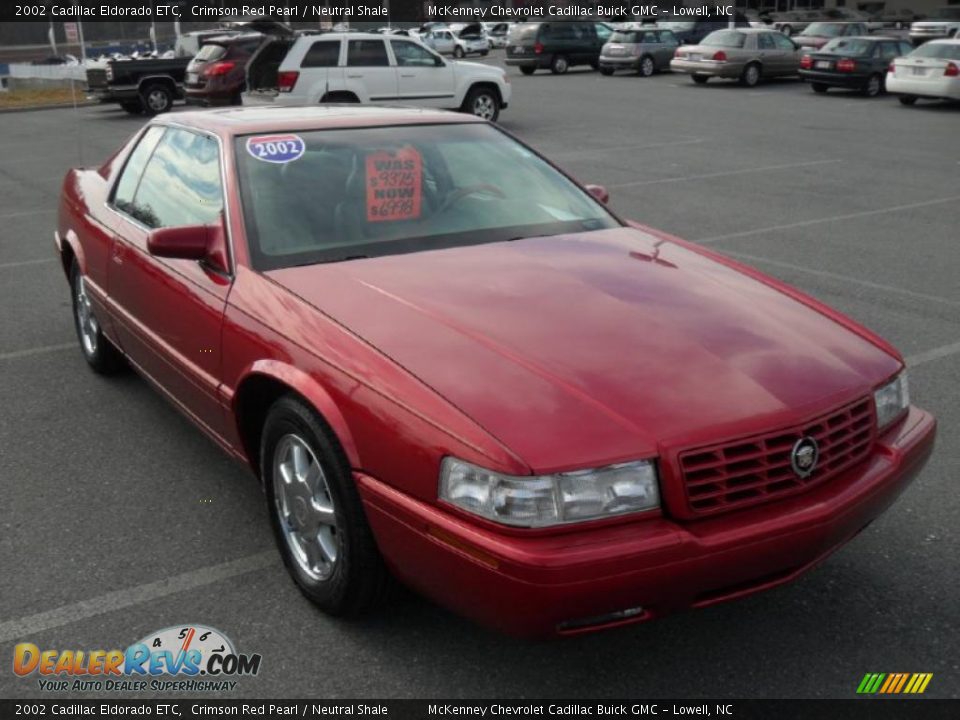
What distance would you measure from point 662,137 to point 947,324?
1133 cm

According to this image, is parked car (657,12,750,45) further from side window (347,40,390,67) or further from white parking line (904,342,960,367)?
white parking line (904,342,960,367)

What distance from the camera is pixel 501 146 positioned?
14.9ft

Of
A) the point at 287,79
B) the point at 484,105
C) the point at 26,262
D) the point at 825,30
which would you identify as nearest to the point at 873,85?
the point at 825,30

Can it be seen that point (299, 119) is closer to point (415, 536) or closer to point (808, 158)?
point (415, 536)

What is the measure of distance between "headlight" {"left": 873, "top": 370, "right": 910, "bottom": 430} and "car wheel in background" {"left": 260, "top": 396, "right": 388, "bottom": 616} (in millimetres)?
1564

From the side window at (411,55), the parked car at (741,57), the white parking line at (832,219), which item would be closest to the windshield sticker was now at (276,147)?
the white parking line at (832,219)

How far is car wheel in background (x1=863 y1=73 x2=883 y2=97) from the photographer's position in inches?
955

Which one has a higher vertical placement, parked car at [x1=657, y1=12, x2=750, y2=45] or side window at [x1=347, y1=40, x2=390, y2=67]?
side window at [x1=347, y1=40, x2=390, y2=67]

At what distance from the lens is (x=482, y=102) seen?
1905 cm

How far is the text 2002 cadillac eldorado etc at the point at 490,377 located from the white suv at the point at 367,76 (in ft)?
41.4

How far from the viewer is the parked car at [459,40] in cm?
4772

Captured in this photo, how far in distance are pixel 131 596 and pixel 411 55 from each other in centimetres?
1595

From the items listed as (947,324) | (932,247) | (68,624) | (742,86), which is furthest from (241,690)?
(742,86)

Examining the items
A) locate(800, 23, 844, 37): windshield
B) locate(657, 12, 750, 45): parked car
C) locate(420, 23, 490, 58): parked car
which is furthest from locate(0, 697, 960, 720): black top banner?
locate(420, 23, 490, 58): parked car
